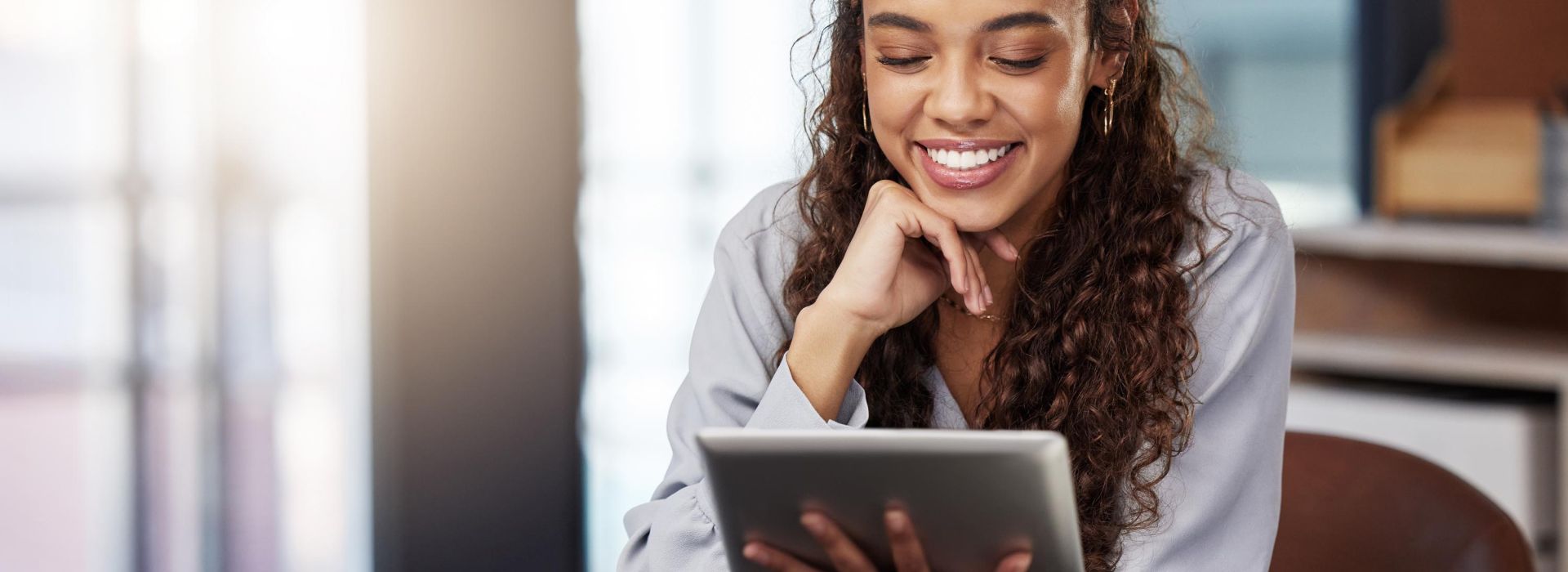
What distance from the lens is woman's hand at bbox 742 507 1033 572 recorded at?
953 mm

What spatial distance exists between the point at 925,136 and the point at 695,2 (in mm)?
1362

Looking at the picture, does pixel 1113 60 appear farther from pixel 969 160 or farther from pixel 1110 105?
pixel 969 160

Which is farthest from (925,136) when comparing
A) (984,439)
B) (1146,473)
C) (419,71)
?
(419,71)

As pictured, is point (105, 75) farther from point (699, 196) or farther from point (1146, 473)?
point (1146, 473)

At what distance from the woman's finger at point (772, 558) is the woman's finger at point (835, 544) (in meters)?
0.02

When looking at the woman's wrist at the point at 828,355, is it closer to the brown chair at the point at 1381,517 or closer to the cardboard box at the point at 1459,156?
the brown chair at the point at 1381,517

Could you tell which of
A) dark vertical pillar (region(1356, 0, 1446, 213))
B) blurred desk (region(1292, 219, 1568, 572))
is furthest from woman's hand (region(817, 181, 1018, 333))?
dark vertical pillar (region(1356, 0, 1446, 213))

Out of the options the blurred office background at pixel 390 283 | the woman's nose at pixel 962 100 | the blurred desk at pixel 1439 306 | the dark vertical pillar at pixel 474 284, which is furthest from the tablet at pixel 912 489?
the blurred desk at pixel 1439 306

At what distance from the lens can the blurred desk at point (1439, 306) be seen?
7.53 ft

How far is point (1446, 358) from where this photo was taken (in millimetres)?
2352

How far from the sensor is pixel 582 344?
2.32 metres

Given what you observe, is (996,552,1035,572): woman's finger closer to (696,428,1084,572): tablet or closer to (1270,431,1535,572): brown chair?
(696,428,1084,572): tablet

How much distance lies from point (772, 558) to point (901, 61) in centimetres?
46

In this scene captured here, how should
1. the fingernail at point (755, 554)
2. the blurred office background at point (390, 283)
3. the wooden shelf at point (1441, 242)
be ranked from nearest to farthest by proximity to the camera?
the fingernail at point (755, 554) < the blurred office background at point (390, 283) < the wooden shelf at point (1441, 242)
